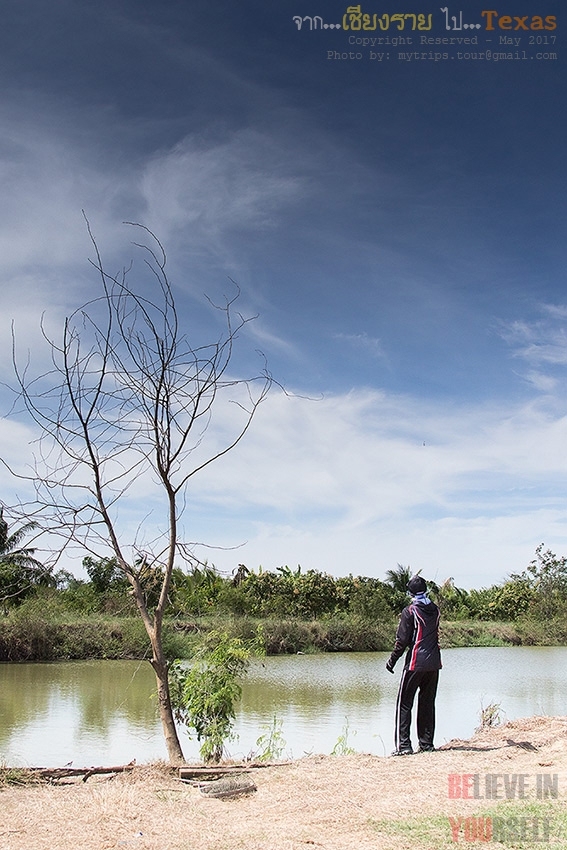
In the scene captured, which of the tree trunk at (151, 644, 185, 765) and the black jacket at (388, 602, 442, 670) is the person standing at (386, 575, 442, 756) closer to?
the black jacket at (388, 602, 442, 670)

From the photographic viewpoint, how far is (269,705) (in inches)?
501

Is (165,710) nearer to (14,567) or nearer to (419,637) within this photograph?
(419,637)

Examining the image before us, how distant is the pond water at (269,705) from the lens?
30.0 ft

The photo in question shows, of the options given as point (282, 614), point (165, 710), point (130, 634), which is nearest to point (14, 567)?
point (130, 634)

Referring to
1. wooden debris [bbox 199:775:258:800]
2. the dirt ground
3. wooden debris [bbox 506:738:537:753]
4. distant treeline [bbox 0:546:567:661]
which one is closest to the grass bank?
distant treeline [bbox 0:546:567:661]

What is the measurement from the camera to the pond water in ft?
30.0

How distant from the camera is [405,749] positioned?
6.14 m

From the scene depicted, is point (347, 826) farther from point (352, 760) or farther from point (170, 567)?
point (170, 567)

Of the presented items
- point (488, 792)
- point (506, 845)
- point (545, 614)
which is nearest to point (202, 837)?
point (506, 845)

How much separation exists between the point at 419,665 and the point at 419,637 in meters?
0.23

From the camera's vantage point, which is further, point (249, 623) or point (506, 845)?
point (249, 623)

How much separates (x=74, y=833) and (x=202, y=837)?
732mm

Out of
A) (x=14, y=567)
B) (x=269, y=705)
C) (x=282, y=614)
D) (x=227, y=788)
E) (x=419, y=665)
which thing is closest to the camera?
(x=227, y=788)

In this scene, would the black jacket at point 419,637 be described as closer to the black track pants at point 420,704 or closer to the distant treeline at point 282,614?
the black track pants at point 420,704
